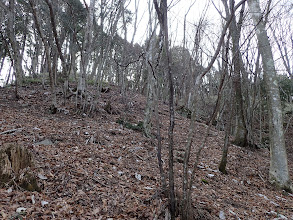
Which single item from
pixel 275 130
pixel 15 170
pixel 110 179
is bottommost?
pixel 110 179

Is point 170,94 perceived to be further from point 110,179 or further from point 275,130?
point 275,130

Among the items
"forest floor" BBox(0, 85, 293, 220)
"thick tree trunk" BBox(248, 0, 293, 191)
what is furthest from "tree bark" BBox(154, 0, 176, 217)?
"thick tree trunk" BBox(248, 0, 293, 191)

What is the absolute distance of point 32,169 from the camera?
2928mm

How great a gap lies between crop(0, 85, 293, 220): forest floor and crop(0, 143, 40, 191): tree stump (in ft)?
0.38

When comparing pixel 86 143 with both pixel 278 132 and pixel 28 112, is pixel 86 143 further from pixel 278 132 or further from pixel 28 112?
pixel 278 132

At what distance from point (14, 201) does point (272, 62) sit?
5878 mm

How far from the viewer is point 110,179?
342 cm

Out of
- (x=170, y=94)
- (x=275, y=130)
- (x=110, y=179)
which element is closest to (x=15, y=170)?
(x=110, y=179)

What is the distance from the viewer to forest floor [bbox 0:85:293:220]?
2.55 m

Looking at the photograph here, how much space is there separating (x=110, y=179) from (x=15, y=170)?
1.43 meters

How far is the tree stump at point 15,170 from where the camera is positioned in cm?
257

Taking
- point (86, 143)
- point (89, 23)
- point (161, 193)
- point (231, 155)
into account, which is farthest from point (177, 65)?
point (161, 193)

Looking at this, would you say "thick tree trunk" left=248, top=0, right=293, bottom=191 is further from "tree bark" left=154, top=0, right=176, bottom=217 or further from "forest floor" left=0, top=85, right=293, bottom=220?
"tree bark" left=154, top=0, right=176, bottom=217

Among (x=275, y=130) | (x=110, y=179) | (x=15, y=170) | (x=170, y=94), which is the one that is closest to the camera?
(x=170, y=94)
